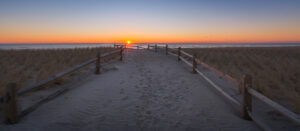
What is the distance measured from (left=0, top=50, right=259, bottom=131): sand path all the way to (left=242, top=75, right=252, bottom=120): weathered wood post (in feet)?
0.58

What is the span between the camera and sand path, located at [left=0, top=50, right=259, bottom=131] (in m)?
3.93

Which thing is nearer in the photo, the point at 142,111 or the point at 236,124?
the point at 236,124

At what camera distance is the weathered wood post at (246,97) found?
13.3ft

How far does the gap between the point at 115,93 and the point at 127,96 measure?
545 millimetres

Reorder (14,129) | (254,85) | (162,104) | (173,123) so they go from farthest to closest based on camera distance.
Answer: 1. (254,85)
2. (162,104)
3. (173,123)
4. (14,129)

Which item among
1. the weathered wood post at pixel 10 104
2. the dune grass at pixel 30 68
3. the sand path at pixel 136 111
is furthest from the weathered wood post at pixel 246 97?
the dune grass at pixel 30 68

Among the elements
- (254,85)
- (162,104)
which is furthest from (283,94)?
(162,104)

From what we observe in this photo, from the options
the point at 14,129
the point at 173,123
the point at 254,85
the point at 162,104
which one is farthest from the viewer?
the point at 254,85

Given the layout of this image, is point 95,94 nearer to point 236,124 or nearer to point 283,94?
point 236,124

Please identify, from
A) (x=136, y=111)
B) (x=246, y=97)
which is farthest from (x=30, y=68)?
(x=246, y=97)

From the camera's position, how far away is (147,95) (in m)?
6.00

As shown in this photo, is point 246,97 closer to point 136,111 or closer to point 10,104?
point 136,111

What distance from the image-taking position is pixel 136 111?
4672mm

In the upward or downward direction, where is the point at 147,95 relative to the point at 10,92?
downward
